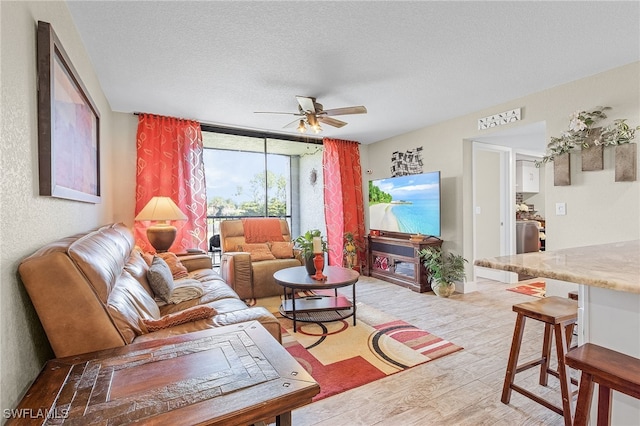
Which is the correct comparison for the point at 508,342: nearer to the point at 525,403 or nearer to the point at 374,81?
the point at 525,403

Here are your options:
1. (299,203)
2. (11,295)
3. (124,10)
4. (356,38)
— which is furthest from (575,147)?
(299,203)

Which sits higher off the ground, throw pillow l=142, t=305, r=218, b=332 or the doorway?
the doorway

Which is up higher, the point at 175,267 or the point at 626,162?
the point at 626,162

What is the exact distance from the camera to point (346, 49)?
2.28 meters

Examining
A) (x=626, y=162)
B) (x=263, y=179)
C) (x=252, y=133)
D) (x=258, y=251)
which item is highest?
(x=252, y=133)

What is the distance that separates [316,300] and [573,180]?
288 cm

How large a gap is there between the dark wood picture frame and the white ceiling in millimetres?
540

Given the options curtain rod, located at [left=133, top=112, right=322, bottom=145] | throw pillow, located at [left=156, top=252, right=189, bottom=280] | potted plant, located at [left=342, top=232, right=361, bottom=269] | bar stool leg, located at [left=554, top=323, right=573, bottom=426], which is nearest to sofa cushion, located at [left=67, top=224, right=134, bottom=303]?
throw pillow, located at [left=156, top=252, right=189, bottom=280]

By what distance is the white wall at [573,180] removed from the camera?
8.39 feet

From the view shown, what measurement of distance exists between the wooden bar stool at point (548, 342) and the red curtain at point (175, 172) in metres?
3.70

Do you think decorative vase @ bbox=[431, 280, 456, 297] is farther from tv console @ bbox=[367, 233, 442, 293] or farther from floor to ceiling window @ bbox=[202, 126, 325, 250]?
floor to ceiling window @ bbox=[202, 126, 325, 250]

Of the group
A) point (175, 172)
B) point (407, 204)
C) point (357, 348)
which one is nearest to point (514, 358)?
point (357, 348)

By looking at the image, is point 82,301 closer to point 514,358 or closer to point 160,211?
point 514,358

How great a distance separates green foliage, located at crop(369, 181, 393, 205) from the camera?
4.79 m
